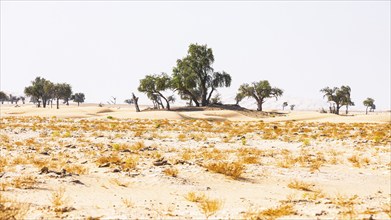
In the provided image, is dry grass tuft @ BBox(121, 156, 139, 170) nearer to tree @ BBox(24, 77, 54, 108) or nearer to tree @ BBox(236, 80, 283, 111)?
tree @ BBox(236, 80, 283, 111)

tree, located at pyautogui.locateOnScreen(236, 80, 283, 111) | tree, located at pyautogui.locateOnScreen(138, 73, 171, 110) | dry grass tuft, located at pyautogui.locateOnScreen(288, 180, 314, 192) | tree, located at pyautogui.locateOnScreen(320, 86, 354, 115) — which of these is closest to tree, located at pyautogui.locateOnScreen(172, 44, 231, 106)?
tree, located at pyautogui.locateOnScreen(138, 73, 171, 110)

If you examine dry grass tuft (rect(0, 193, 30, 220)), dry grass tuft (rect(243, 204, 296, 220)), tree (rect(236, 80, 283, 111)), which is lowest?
dry grass tuft (rect(243, 204, 296, 220))

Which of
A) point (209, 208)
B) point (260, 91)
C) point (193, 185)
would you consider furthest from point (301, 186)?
point (260, 91)

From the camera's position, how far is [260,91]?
88.1 meters

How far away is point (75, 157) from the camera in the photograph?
13.0 metres

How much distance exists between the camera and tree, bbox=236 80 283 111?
3410 inches

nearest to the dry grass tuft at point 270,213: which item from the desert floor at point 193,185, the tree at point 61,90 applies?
the desert floor at point 193,185

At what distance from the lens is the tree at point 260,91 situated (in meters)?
86.6

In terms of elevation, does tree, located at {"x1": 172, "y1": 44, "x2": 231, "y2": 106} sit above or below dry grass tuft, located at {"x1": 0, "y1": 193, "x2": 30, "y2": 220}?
above

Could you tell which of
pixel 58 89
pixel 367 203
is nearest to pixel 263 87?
pixel 58 89

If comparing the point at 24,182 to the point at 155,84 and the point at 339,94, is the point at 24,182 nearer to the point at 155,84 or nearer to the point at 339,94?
the point at 155,84

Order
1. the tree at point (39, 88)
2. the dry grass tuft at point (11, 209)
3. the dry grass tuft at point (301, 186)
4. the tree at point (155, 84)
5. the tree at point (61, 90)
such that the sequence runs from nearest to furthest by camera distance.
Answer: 1. the dry grass tuft at point (11, 209)
2. the dry grass tuft at point (301, 186)
3. the tree at point (155, 84)
4. the tree at point (39, 88)
5. the tree at point (61, 90)

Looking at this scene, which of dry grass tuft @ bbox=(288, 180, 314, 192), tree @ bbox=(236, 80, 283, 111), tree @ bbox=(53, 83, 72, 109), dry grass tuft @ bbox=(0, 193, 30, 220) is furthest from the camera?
tree @ bbox=(53, 83, 72, 109)

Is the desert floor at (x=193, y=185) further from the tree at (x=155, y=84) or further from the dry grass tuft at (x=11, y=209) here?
the tree at (x=155, y=84)
